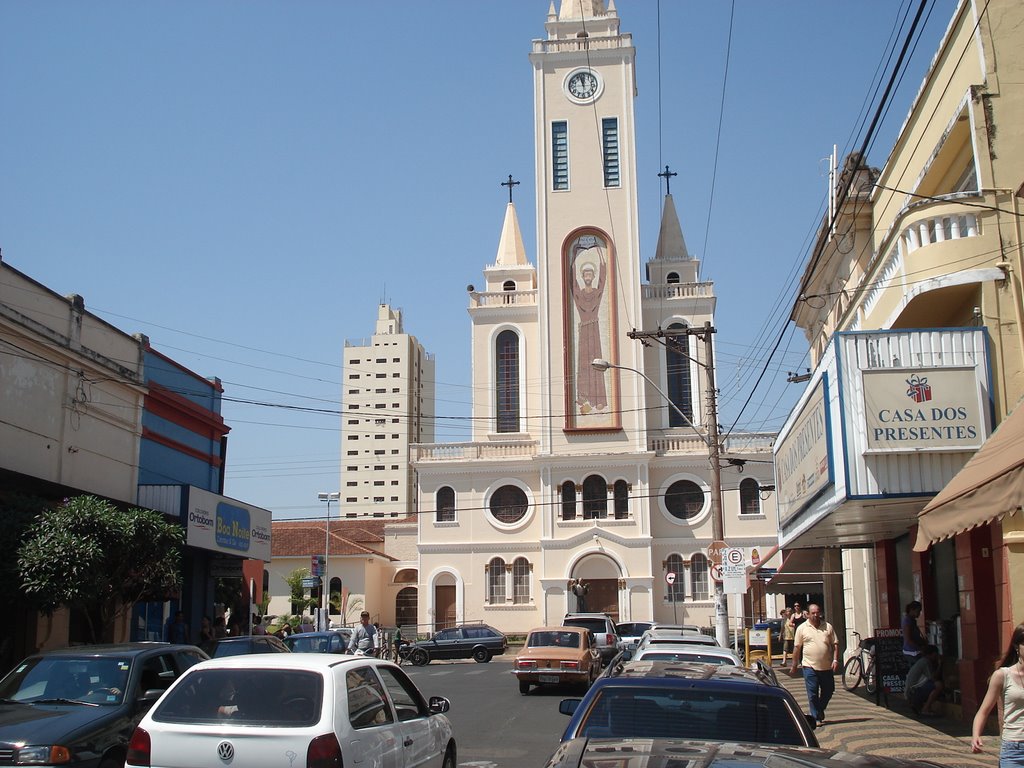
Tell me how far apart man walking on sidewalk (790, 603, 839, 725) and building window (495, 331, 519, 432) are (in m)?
37.9

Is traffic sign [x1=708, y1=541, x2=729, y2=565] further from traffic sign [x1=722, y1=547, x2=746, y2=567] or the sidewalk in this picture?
the sidewalk

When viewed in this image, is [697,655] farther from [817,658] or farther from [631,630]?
[631,630]

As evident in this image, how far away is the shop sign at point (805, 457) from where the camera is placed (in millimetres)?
14898

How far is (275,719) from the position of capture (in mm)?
7430

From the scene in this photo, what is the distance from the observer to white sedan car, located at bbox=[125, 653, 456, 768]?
7.17m

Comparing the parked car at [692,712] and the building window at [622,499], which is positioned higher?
the building window at [622,499]

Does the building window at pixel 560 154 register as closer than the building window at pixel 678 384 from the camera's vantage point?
No

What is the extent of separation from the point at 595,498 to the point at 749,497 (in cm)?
721

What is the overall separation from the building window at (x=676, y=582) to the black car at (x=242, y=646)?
3311 cm

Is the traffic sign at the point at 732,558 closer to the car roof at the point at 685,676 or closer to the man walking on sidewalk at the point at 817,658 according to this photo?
the man walking on sidewalk at the point at 817,658

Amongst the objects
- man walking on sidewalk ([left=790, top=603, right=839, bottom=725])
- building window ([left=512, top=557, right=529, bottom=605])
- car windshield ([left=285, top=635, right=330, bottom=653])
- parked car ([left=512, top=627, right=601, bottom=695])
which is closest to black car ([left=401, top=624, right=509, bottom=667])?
building window ([left=512, top=557, right=529, bottom=605])

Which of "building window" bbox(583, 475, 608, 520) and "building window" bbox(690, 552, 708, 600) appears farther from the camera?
"building window" bbox(583, 475, 608, 520)

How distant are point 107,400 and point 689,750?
23.2m

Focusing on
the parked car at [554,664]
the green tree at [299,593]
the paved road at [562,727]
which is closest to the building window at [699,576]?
the green tree at [299,593]
